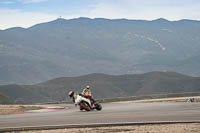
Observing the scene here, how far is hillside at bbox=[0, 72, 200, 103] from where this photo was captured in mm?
125375

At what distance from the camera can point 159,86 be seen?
139250mm

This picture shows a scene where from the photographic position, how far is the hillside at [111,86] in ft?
411

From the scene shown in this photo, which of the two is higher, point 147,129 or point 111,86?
point 111,86

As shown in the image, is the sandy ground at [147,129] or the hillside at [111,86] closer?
the sandy ground at [147,129]

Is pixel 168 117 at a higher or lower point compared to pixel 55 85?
lower

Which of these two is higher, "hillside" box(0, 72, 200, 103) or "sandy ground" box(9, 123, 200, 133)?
"hillside" box(0, 72, 200, 103)

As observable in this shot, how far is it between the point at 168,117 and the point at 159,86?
118597 mm

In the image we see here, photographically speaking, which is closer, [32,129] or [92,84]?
[32,129]

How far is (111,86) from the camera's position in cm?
14225

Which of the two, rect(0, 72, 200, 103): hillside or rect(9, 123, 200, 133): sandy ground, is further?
rect(0, 72, 200, 103): hillside

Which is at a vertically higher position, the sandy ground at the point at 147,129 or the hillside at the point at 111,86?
the hillside at the point at 111,86

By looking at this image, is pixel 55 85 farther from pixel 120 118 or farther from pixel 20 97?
pixel 120 118

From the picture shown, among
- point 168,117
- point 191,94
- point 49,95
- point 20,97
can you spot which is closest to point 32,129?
point 168,117

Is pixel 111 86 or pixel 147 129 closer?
pixel 147 129
